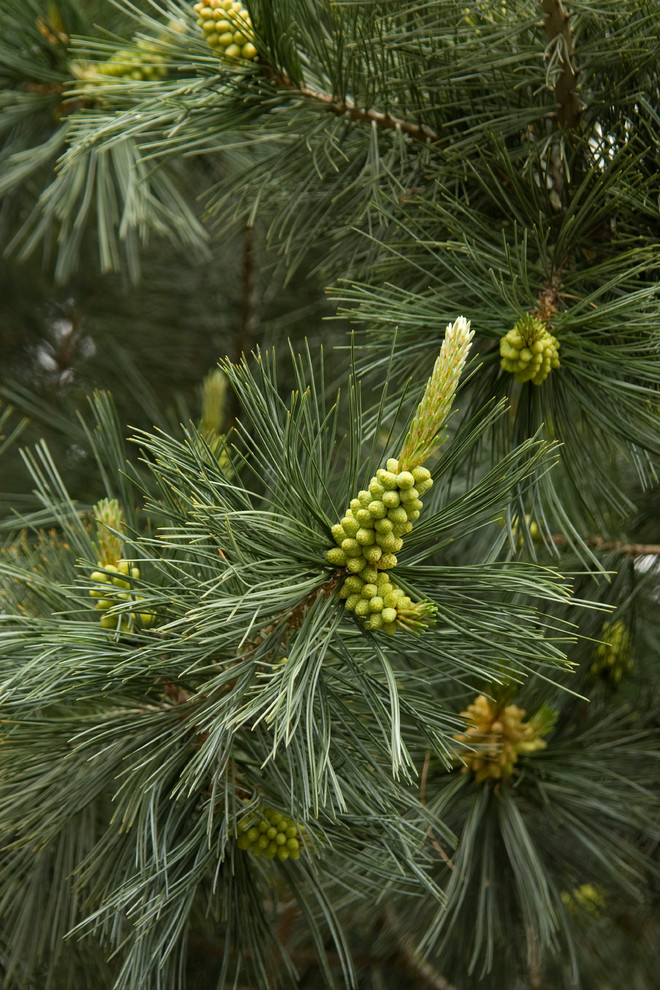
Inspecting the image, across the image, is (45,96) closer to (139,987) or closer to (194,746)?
(194,746)

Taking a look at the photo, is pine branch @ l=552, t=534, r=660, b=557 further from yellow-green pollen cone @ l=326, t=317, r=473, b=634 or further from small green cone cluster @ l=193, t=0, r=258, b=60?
small green cone cluster @ l=193, t=0, r=258, b=60

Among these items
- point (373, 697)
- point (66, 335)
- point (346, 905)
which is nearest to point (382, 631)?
point (373, 697)

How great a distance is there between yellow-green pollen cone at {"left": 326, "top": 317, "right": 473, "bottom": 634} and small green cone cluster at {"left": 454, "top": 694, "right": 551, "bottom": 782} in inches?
15.4

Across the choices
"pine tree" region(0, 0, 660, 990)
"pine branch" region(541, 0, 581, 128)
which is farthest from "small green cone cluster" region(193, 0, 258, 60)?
"pine branch" region(541, 0, 581, 128)

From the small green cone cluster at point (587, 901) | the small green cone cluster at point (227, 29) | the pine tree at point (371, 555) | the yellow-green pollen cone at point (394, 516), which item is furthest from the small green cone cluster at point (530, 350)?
the small green cone cluster at point (587, 901)

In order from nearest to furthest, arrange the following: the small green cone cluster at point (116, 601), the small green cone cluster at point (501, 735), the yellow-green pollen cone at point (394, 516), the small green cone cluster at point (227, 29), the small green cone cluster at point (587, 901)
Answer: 1. the yellow-green pollen cone at point (394, 516)
2. the small green cone cluster at point (116, 601)
3. the small green cone cluster at point (227, 29)
4. the small green cone cluster at point (501, 735)
5. the small green cone cluster at point (587, 901)

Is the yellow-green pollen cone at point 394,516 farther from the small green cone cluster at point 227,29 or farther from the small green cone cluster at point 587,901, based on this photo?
the small green cone cluster at point 587,901

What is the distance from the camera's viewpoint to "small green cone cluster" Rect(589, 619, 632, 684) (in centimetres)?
102

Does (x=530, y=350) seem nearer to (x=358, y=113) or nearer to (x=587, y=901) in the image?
(x=358, y=113)

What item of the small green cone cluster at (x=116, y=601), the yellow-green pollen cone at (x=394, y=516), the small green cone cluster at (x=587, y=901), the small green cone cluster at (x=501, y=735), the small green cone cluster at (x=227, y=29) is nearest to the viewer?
the yellow-green pollen cone at (x=394, y=516)

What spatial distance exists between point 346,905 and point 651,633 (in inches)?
18.0

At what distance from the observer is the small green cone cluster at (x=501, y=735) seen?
0.93m

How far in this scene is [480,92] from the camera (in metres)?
0.85

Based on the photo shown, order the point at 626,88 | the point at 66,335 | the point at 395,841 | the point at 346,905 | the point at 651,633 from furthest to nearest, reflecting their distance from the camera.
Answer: the point at 66,335, the point at 651,633, the point at 346,905, the point at 626,88, the point at 395,841
